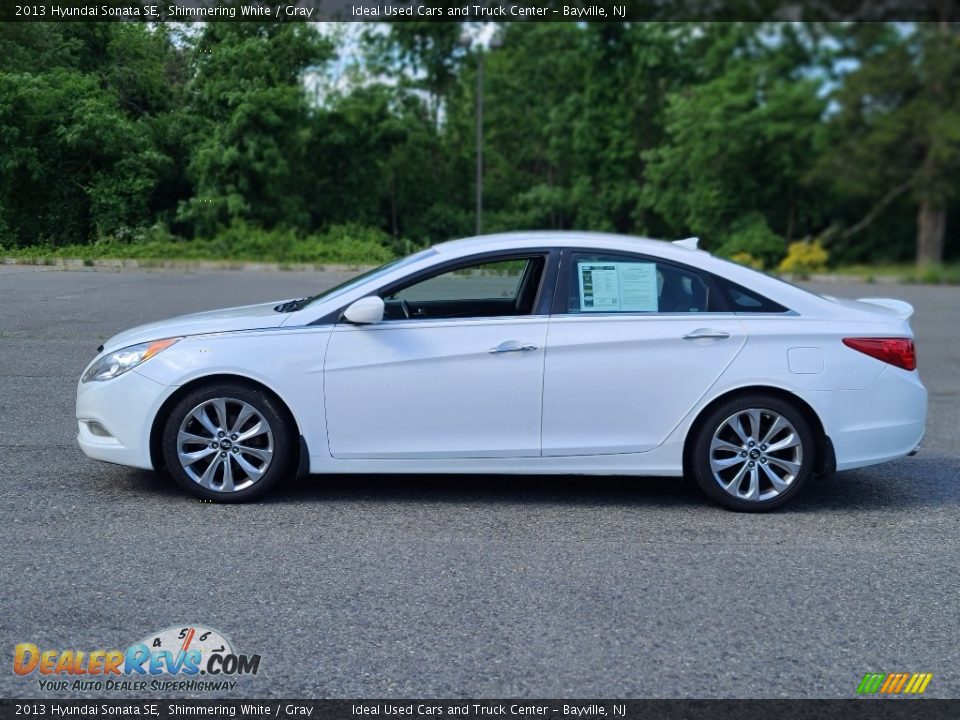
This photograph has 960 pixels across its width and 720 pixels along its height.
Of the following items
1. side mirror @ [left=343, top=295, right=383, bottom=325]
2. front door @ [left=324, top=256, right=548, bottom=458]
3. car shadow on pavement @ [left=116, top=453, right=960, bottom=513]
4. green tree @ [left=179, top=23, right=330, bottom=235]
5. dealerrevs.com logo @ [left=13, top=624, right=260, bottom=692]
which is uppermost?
green tree @ [left=179, top=23, right=330, bottom=235]

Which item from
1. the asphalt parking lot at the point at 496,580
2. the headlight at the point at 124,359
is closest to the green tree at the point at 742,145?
the asphalt parking lot at the point at 496,580

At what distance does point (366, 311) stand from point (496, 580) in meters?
1.74

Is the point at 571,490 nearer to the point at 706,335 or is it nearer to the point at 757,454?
the point at 757,454

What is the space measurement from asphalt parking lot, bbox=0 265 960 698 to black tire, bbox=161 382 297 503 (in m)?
0.14

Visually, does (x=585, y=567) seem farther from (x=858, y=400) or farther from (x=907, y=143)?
(x=907, y=143)

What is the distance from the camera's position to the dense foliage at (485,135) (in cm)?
781

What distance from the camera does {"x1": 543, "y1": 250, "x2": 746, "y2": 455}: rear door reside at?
5820 millimetres

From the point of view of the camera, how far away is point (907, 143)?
104 ft

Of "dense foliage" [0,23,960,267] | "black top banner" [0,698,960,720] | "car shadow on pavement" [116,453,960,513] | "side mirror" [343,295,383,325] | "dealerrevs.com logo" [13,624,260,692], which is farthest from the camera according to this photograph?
"dense foliage" [0,23,960,267]

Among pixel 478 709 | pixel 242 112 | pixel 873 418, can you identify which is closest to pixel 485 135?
pixel 242 112

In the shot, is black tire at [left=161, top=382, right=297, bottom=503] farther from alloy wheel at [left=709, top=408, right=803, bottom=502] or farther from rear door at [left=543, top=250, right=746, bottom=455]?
alloy wheel at [left=709, top=408, right=803, bottom=502]

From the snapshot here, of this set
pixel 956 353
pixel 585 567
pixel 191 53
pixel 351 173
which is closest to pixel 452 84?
pixel 351 173

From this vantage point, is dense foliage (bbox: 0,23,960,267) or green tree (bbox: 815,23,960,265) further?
green tree (bbox: 815,23,960,265)

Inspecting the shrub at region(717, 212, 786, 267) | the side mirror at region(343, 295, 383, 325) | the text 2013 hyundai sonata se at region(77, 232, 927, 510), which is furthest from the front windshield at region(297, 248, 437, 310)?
the shrub at region(717, 212, 786, 267)
